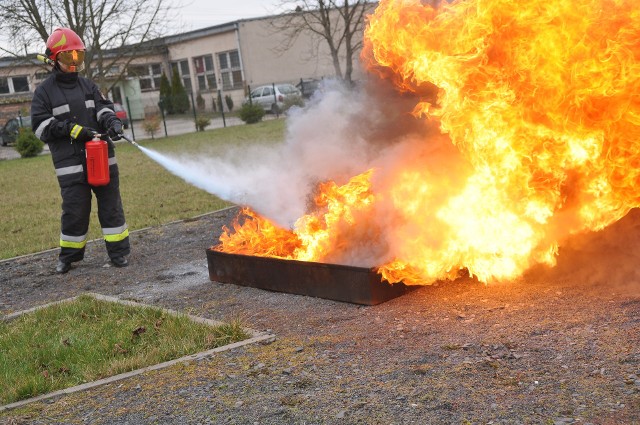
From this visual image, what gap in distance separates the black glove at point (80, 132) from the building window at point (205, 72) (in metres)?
43.1

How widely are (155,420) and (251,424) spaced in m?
0.56

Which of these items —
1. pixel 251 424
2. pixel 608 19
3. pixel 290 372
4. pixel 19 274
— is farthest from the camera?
pixel 19 274

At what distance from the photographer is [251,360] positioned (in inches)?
182

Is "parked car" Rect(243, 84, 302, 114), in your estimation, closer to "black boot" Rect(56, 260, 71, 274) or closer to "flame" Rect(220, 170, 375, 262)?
"black boot" Rect(56, 260, 71, 274)

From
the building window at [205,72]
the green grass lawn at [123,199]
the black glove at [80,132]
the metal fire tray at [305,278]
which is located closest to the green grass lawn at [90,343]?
the metal fire tray at [305,278]

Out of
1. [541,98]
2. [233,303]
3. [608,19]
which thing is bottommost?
[233,303]

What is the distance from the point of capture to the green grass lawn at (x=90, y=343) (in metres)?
4.64

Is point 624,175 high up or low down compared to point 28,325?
up

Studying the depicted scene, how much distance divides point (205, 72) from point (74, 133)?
44.3 metres

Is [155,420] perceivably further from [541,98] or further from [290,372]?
[541,98]

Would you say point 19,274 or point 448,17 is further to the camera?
point 19,274

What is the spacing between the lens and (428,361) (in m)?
4.28

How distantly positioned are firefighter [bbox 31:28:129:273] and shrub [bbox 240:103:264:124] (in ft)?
77.7

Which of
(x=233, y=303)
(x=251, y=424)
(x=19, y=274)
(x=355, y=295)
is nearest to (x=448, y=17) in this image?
(x=355, y=295)
